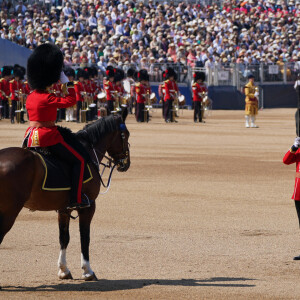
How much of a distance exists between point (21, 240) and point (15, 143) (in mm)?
11104

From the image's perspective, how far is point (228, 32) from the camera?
3741 centimetres

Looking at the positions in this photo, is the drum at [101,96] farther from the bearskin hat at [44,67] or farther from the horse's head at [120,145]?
the bearskin hat at [44,67]

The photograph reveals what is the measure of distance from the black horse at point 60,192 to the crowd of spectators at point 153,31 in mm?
24232

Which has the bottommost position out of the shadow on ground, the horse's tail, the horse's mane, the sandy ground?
the sandy ground

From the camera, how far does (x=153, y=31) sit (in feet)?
117

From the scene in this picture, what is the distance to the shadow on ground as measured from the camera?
7.16 meters

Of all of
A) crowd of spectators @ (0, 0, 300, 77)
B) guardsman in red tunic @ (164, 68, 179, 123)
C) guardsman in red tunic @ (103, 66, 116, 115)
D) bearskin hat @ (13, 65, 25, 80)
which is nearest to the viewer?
bearskin hat @ (13, 65, 25, 80)

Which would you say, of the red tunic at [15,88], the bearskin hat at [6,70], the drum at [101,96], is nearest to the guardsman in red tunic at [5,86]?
the bearskin hat at [6,70]

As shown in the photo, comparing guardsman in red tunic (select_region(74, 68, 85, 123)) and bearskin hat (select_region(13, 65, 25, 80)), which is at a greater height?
bearskin hat (select_region(13, 65, 25, 80))

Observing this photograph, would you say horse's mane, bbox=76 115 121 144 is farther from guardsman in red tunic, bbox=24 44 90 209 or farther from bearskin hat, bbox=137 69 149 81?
bearskin hat, bbox=137 69 149 81

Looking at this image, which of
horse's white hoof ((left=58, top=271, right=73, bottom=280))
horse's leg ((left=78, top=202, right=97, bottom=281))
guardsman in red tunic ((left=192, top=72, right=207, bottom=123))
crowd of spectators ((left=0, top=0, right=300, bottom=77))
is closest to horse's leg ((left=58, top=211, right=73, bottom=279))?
horse's white hoof ((left=58, top=271, right=73, bottom=280))

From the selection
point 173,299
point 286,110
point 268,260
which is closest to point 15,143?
point 268,260

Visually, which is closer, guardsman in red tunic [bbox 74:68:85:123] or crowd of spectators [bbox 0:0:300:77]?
guardsman in red tunic [bbox 74:68:85:123]

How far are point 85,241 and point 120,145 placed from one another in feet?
3.57
